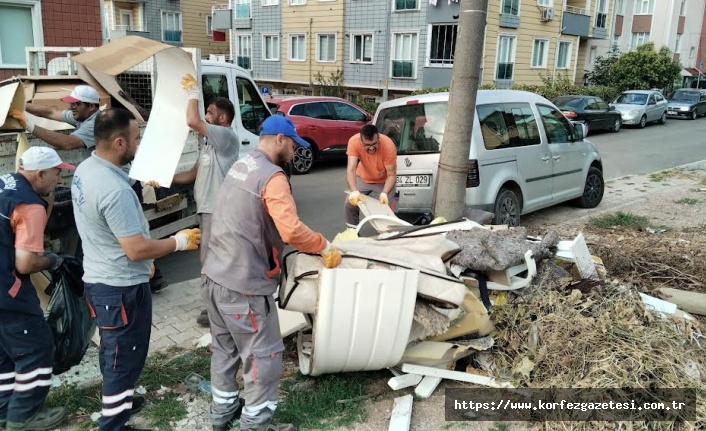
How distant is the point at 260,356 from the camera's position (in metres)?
3.11

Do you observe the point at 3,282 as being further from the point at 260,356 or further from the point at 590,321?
the point at 590,321

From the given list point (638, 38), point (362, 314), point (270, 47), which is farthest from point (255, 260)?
point (638, 38)

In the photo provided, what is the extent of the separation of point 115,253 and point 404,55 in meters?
24.8

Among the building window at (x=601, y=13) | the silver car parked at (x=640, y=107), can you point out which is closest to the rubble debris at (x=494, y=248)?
the silver car parked at (x=640, y=107)

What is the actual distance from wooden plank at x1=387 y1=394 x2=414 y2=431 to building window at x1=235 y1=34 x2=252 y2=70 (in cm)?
3213

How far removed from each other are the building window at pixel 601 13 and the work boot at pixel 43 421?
3430 centimetres

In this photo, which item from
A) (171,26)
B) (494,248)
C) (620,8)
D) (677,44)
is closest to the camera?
(494,248)

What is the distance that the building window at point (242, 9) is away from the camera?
32.5 meters

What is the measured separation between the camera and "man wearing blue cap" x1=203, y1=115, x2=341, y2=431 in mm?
3033

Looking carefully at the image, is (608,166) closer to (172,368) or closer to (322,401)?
(322,401)

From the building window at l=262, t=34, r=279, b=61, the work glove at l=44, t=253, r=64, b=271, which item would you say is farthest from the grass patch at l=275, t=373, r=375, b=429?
the building window at l=262, t=34, r=279, b=61

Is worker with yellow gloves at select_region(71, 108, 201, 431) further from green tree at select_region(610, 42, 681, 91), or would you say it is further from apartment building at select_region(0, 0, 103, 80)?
green tree at select_region(610, 42, 681, 91)

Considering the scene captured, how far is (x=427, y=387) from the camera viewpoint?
3629 mm

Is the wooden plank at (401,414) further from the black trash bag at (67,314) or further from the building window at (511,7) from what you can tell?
the building window at (511,7)
